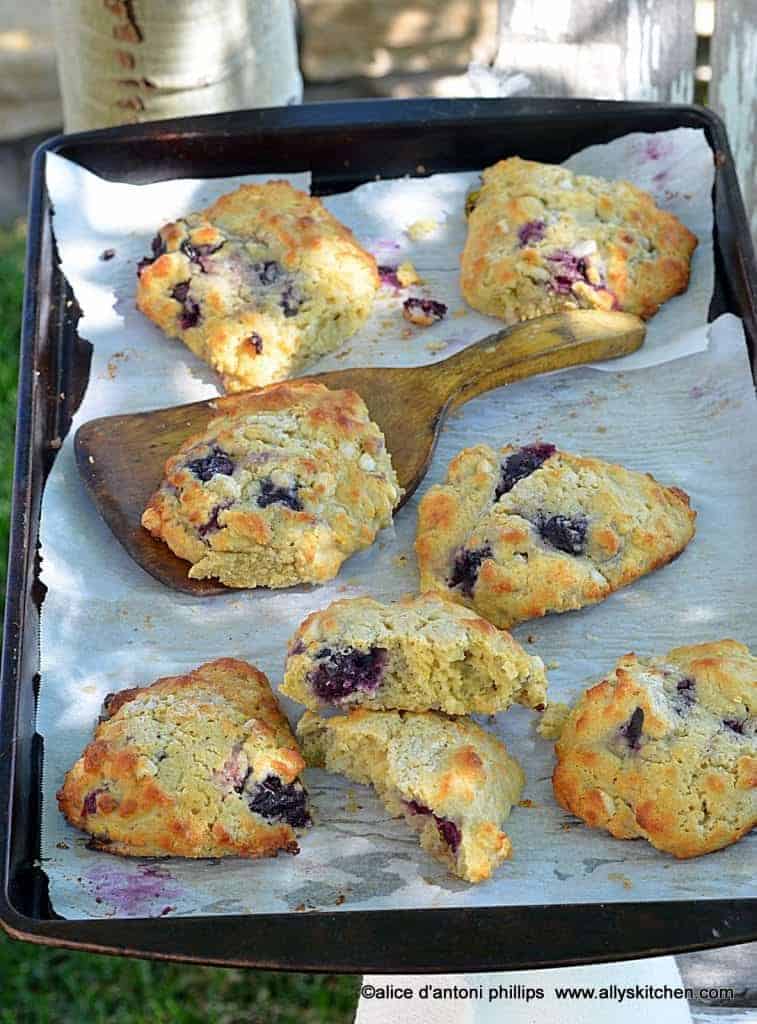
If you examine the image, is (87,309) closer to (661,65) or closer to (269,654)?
(269,654)

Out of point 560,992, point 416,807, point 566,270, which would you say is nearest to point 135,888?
point 416,807

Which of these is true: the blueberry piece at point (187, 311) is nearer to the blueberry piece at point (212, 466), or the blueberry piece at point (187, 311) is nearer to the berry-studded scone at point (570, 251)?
the blueberry piece at point (212, 466)

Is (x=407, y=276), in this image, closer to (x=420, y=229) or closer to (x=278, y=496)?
(x=420, y=229)

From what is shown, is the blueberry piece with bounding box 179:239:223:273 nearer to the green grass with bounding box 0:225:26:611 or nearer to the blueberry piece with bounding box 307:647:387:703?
the blueberry piece with bounding box 307:647:387:703

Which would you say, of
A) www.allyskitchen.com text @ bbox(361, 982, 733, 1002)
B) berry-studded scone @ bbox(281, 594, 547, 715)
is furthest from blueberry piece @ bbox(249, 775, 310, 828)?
www.allyskitchen.com text @ bbox(361, 982, 733, 1002)

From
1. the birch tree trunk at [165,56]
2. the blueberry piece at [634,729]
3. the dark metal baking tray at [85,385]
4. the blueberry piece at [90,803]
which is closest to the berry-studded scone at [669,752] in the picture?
the blueberry piece at [634,729]

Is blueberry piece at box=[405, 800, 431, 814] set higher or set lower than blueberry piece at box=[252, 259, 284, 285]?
lower
